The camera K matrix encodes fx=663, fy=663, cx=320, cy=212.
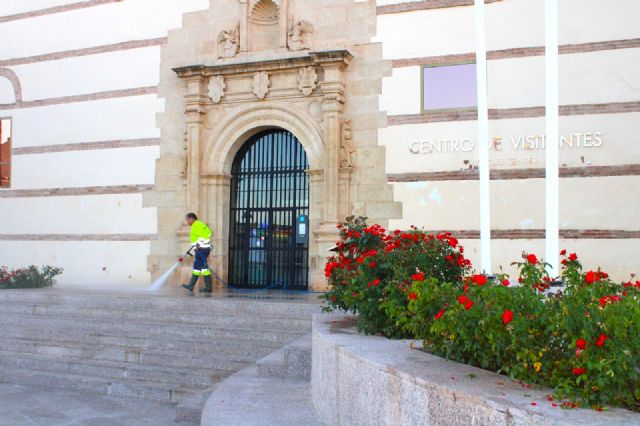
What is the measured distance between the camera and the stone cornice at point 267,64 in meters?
12.1

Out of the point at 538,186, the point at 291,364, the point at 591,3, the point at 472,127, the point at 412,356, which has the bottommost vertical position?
the point at 291,364

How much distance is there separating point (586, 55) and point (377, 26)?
→ 3709 mm

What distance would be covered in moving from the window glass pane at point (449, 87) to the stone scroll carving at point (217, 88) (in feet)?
13.2

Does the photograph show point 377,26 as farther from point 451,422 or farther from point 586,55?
point 451,422

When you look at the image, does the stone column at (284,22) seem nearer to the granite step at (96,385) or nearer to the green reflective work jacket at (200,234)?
the green reflective work jacket at (200,234)

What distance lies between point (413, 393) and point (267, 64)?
10.3 meters

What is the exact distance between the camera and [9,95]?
1552 centimetres

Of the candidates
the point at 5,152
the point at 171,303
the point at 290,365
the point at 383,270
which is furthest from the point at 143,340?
the point at 5,152

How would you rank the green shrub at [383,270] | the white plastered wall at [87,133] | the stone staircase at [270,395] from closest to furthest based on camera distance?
1. the stone staircase at [270,395]
2. the green shrub at [383,270]
3. the white plastered wall at [87,133]

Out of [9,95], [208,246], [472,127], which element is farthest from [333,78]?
[9,95]

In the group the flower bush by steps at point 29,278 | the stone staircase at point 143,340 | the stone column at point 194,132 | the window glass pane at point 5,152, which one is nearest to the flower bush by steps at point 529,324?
the stone staircase at point 143,340

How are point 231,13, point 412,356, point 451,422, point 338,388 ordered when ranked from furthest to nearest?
point 231,13, point 338,388, point 412,356, point 451,422

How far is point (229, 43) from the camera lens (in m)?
13.3

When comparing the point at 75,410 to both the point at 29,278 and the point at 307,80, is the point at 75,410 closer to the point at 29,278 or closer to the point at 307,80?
the point at 29,278
